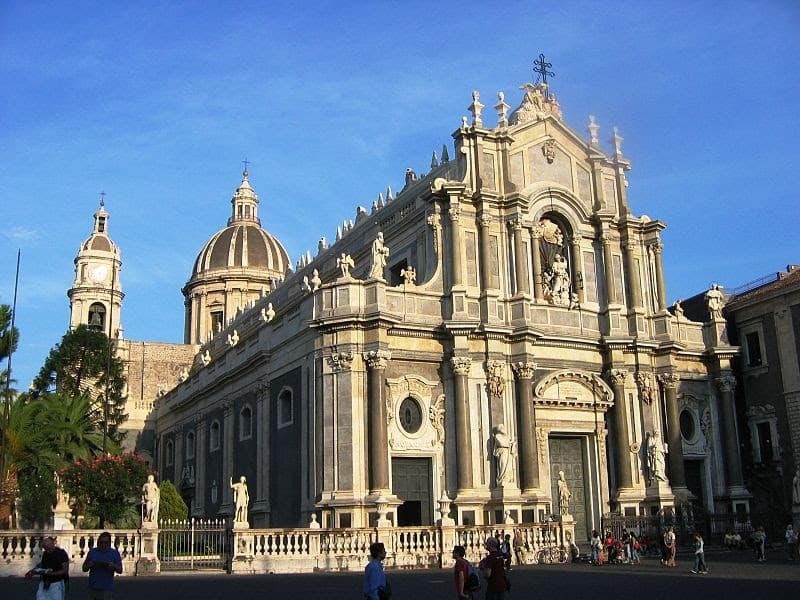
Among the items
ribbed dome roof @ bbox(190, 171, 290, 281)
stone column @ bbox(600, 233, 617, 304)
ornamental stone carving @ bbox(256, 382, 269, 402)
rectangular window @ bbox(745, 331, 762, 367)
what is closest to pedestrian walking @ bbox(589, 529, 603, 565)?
stone column @ bbox(600, 233, 617, 304)

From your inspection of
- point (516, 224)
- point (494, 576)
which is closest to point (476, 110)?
point (516, 224)

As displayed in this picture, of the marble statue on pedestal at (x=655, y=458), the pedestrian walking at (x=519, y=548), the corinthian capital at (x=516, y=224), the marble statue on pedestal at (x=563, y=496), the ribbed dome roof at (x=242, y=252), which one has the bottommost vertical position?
the pedestrian walking at (x=519, y=548)

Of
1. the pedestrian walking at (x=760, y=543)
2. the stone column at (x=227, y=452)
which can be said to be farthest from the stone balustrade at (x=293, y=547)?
the stone column at (x=227, y=452)

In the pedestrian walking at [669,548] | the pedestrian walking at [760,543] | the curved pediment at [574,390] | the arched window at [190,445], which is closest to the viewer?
the pedestrian walking at [669,548]

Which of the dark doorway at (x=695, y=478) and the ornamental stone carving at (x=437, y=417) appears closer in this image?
the ornamental stone carving at (x=437, y=417)

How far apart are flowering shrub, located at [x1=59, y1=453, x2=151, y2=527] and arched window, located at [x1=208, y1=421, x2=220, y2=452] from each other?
10664mm

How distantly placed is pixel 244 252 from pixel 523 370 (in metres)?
45.1

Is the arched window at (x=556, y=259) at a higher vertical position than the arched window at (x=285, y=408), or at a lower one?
higher

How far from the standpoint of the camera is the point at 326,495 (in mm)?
31797

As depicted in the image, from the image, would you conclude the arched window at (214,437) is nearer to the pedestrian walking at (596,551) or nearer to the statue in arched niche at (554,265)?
the statue in arched niche at (554,265)

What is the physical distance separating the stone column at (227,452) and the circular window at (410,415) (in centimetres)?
1303

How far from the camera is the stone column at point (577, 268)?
38312 millimetres

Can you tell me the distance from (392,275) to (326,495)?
1103 centimetres

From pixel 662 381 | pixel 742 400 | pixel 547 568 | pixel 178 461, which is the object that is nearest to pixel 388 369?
pixel 547 568
